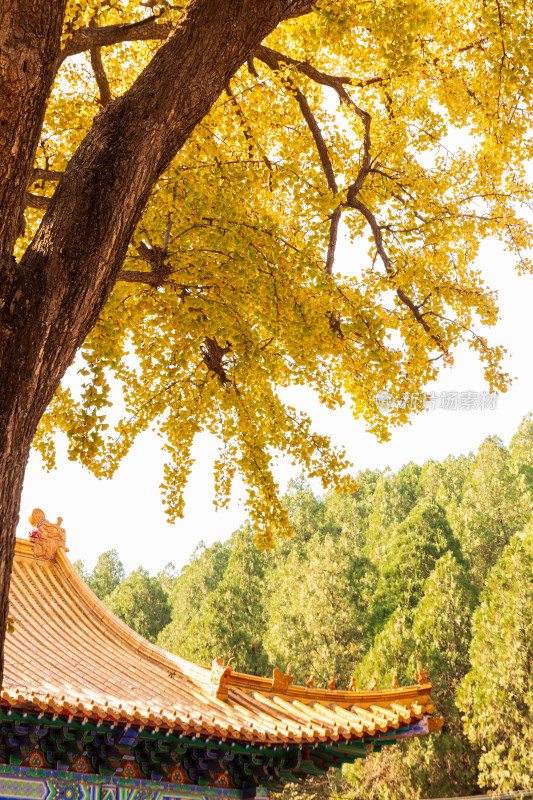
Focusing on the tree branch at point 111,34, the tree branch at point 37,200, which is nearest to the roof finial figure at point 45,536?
the tree branch at point 37,200

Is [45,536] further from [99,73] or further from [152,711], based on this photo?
[99,73]

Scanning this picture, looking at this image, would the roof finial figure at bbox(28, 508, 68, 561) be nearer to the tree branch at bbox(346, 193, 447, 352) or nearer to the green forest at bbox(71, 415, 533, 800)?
the tree branch at bbox(346, 193, 447, 352)

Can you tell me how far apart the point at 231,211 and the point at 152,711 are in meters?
3.61

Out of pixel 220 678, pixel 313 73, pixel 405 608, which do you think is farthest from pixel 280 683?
pixel 405 608

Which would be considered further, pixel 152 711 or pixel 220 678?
pixel 220 678

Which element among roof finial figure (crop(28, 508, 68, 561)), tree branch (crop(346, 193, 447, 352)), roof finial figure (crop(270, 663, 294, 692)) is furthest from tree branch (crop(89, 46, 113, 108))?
roof finial figure (crop(270, 663, 294, 692))

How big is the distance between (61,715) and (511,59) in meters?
5.20

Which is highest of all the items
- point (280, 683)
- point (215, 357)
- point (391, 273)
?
point (391, 273)

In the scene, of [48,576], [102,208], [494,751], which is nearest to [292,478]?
[494,751]

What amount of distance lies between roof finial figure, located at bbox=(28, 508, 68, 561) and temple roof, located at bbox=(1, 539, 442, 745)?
2.1 inches

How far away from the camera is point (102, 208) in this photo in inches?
102

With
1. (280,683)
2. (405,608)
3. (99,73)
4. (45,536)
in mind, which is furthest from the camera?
(405,608)

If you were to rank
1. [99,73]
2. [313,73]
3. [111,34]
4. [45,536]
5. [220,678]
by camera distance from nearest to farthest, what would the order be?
[111,34] < [99,73] < [220,678] < [313,73] < [45,536]

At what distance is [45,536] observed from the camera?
730 centimetres
